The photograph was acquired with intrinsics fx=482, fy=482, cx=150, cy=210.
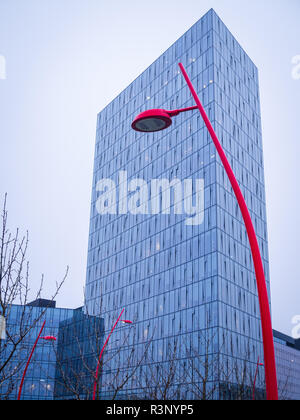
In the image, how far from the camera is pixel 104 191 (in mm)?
88812

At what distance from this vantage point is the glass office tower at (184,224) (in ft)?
197

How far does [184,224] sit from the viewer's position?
67.4m

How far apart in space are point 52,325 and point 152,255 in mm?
25491

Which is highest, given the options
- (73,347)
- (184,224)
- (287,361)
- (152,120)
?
(184,224)

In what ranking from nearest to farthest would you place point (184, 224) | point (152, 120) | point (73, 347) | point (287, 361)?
point (152, 120) < point (184, 224) < point (73, 347) < point (287, 361)

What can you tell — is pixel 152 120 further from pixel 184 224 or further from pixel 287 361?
→ pixel 287 361

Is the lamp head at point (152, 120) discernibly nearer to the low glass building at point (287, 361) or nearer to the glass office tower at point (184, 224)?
the glass office tower at point (184, 224)

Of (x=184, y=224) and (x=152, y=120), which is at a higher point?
(x=184, y=224)

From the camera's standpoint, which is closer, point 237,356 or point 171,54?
point 237,356

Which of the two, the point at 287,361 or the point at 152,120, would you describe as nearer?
the point at 152,120

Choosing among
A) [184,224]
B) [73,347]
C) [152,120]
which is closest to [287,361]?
[73,347]

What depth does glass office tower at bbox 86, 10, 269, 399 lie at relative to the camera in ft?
197
